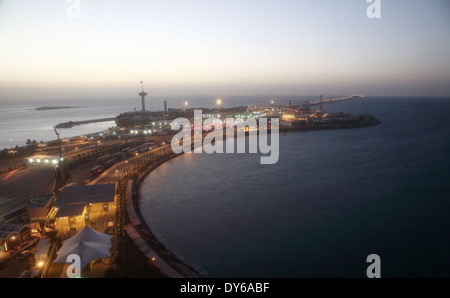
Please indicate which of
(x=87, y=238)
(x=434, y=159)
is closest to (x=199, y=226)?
(x=87, y=238)

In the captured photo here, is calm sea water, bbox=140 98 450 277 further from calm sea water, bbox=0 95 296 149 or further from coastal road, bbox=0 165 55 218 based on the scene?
calm sea water, bbox=0 95 296 149

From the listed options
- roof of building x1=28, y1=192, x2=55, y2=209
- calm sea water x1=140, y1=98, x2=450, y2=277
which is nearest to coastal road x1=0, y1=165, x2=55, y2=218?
roof of building x1=28, y1=192, x2=55, y2=209

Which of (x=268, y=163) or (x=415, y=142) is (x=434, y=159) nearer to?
(x=415, y=142)

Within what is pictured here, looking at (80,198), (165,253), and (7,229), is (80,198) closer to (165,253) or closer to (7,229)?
(7,229)

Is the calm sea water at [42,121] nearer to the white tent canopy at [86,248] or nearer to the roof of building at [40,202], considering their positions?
the roof of building at [40,202]

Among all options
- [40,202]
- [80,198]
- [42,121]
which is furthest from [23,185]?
[42,121]
